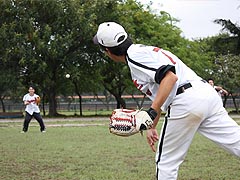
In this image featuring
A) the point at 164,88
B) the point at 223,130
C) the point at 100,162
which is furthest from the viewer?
the point at 100,162

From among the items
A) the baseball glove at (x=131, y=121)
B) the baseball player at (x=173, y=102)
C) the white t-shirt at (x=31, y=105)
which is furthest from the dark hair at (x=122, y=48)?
the white t-shirt at (x=31, y=105)

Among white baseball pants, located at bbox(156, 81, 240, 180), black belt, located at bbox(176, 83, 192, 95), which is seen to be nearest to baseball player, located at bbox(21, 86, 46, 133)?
white baseball pants, located at bbox(156, 81, 240, 180)

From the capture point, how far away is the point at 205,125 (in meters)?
5.04

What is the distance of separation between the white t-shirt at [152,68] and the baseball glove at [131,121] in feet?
1.08

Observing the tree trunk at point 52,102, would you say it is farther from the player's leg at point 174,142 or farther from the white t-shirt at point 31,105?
A: the player's leg at point 174,142

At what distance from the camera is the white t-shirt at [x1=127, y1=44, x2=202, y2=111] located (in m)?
4.66

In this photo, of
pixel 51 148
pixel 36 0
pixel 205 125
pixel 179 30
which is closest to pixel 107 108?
pixel 179 30

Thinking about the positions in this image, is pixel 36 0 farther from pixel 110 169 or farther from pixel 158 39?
pixel 110 169

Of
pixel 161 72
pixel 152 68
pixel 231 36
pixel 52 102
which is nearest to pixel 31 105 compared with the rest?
pixel 152 68

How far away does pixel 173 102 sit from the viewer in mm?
4883

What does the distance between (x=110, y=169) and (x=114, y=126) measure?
12.4ft

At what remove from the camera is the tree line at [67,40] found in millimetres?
33125

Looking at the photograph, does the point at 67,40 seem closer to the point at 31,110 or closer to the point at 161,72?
the point at 31,110

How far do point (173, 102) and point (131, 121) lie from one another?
1.72ft
